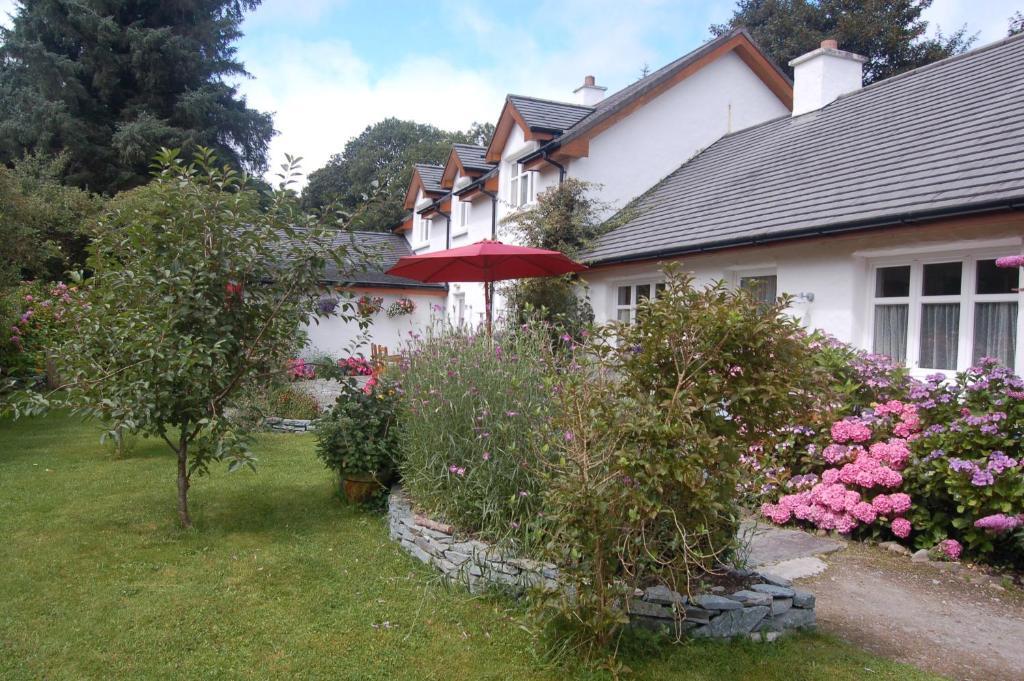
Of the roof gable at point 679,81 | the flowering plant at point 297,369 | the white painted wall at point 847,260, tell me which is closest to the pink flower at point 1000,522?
the white painted wall at point 847,260

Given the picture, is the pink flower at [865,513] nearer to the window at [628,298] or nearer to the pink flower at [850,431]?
the pink flower at [850,431]

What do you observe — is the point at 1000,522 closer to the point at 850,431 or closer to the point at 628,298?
the point at 850,431

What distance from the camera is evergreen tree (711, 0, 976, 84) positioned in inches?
990

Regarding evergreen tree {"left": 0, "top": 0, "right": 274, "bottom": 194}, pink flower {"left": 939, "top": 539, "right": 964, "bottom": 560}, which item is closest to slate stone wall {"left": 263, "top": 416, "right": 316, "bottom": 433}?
pink flower {"left": 939, "top": 539, "right": 964, "bottom": 560}

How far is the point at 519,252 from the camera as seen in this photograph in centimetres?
858

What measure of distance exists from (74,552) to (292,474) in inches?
114

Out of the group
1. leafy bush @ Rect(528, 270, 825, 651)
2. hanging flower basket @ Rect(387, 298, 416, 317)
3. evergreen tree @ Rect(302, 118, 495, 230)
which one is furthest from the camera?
evergreen tree @ Rect(302, 118, 495, 230)

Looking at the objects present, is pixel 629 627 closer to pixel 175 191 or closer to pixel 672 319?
pixel 672 319

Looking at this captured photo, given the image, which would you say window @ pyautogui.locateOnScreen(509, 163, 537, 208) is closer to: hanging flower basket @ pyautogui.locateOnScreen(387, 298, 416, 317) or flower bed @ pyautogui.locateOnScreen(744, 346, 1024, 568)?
hanging flower basket @ pyautogui.locateOnScreen(387, 298, 416, 317)

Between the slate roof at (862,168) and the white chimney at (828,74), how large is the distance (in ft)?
1.30

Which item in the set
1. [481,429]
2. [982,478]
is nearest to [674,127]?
[982,478]

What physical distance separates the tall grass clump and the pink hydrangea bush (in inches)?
114

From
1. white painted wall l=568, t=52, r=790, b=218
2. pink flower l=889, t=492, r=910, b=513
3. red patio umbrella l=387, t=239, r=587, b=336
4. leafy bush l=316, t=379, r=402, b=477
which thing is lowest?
pink flower l=889, t=492, r=910, b=513

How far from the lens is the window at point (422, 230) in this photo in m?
25.4
